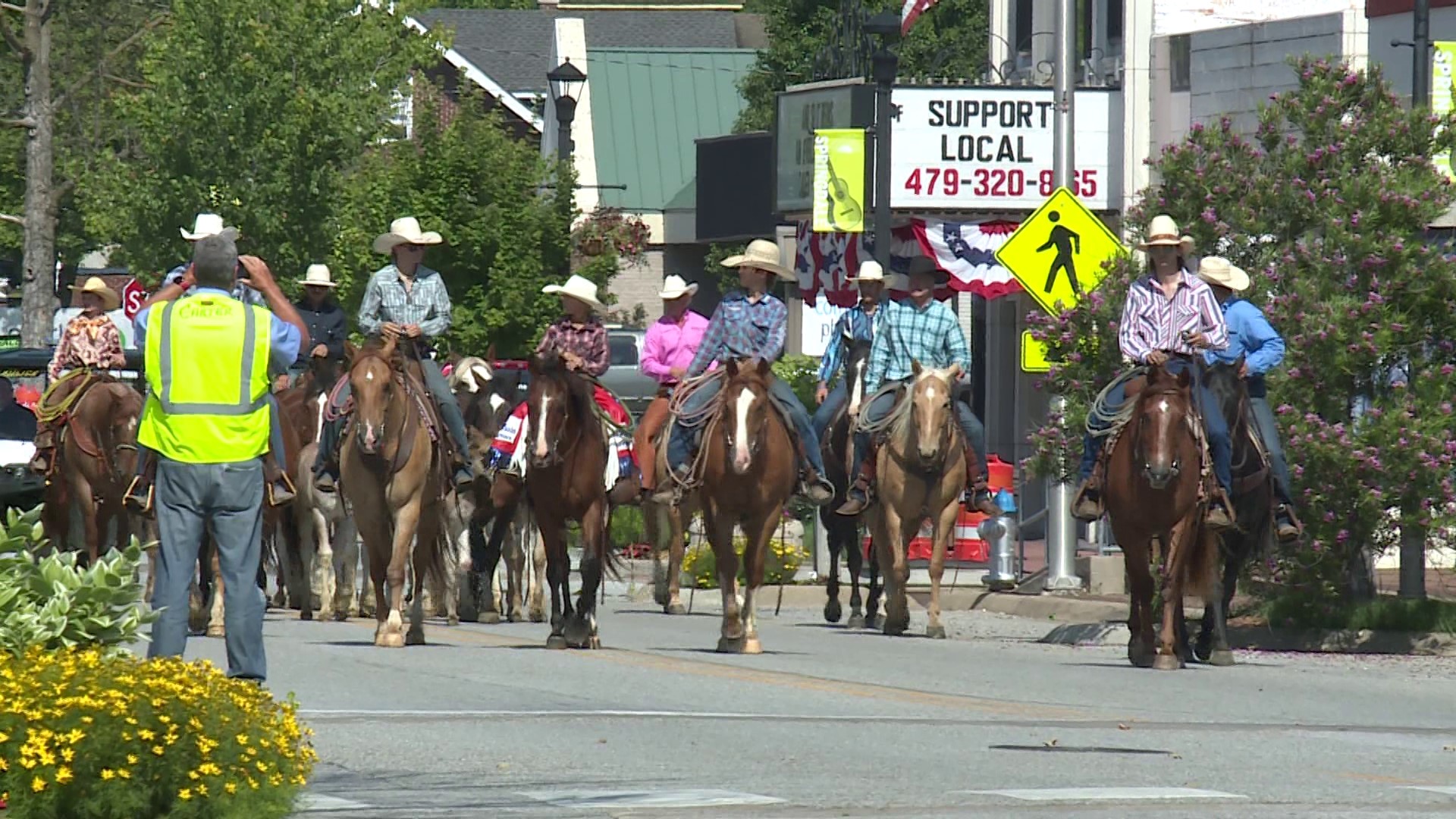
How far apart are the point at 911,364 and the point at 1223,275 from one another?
3.20m

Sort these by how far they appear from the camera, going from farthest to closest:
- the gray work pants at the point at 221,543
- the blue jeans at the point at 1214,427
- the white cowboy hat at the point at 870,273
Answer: the white cowboy hat at the point at 870,273, the blue jeans at the point at 1214,427, the gray work pants at the point at 221,543

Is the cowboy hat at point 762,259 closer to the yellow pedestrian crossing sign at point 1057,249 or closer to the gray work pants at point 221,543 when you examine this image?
the yellow pedestrian crossing sign at point 1057,249

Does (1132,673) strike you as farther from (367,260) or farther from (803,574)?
(367,260)

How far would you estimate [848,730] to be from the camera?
1284cm

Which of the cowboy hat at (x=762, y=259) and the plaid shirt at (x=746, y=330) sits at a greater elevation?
the cowboy hat at (x=762, y=259)

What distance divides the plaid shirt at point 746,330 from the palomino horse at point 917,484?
6.10ft

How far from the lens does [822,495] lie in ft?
62.9

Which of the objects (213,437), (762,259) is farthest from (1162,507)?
(213,437)

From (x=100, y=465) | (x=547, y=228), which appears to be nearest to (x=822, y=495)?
(x=100, y=465)

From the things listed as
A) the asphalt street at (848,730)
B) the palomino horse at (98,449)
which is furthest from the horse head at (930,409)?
the palomino horse at (98,449)

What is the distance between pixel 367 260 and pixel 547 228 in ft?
9.16

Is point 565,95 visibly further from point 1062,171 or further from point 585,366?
point 585,366

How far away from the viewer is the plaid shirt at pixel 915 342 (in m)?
21.0

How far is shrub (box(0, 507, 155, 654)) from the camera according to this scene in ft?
33.1
